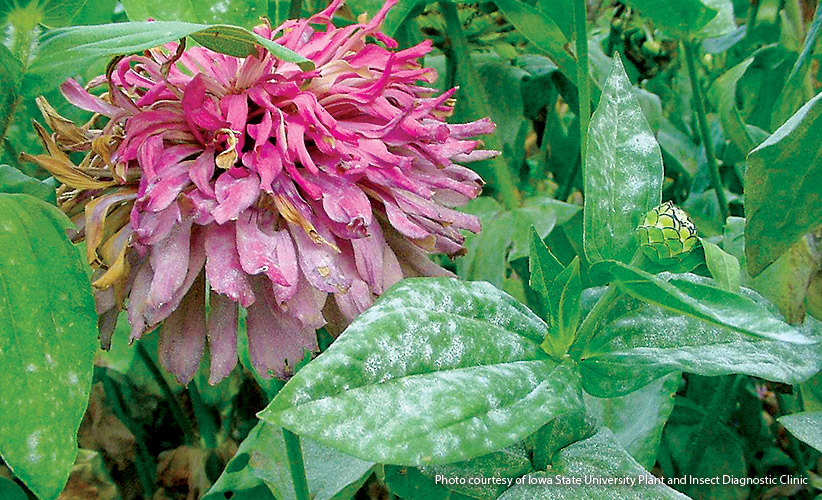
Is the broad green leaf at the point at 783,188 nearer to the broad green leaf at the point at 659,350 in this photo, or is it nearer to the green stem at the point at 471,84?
the broad green leaf at the point at 659,350

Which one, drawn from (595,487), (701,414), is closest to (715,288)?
(595,487)

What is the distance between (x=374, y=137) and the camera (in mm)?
309

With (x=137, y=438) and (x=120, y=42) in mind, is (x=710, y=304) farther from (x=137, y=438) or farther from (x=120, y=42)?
(x=137, y=438)

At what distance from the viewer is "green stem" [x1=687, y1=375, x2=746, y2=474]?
447 mm

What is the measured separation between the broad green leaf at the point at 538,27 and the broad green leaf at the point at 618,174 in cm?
16

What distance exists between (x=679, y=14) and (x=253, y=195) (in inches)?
13.9

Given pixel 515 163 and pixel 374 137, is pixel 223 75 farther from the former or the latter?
pixel 515 163

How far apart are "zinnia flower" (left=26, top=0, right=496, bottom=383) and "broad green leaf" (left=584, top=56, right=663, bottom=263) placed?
0.06 metres

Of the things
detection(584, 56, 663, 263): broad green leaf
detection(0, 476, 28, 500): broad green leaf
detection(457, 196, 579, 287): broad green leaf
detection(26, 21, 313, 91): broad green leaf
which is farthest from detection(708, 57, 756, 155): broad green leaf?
detection(0, 476, 28, 500): broad green leaf

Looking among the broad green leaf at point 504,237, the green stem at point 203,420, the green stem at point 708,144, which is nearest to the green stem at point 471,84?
the broad green leaf at point 504,237

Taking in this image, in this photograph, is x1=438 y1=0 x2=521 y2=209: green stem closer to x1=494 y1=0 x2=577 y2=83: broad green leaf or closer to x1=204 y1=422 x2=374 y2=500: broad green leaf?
x1=494 y1=0 x2=577 y2=83: broad green leaf

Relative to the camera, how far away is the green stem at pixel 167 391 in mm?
475

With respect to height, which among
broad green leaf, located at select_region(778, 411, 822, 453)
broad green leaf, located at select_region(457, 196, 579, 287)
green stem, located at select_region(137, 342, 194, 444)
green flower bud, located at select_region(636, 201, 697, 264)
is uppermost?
green flower bud, located at select_region(636, 201, 697, 264)

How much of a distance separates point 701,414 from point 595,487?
31 cm
